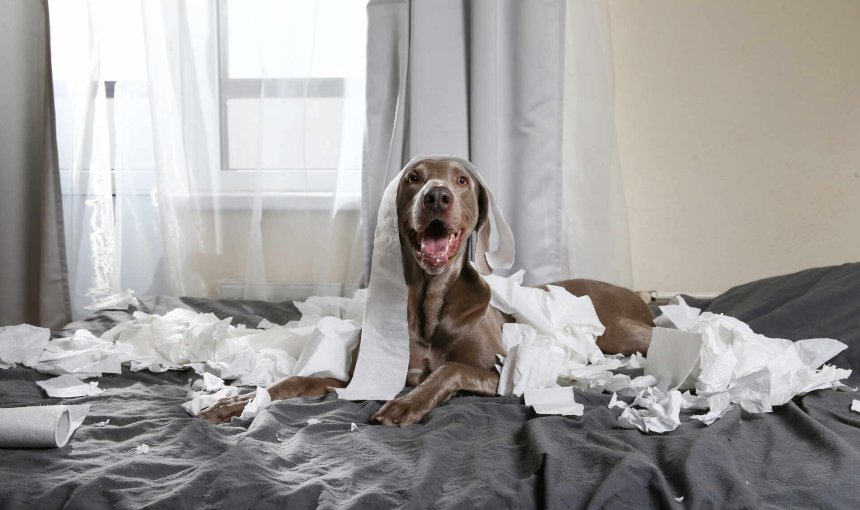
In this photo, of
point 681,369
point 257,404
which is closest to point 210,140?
point 257,404

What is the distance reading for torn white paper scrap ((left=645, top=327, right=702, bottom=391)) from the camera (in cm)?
202

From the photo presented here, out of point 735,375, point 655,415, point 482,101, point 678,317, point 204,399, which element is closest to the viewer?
point 655,415

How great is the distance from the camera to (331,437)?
1.70 metres

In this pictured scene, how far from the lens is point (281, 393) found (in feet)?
6.67

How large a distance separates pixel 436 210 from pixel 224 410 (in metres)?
0.67

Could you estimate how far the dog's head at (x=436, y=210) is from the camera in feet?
6.46

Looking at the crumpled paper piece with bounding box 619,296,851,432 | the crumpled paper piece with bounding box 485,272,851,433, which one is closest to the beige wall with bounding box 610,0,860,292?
the crumpled paper piece with bounding box 485,272,851,433

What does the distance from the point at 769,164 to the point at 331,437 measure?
2723 millimetres

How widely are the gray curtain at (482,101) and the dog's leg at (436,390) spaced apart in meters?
1.23

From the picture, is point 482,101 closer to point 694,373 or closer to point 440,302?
point 440,302

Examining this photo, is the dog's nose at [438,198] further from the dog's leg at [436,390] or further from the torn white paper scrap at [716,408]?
the torn white paper scrap at [716,408]

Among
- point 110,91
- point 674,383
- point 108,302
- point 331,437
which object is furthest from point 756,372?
point 110,91

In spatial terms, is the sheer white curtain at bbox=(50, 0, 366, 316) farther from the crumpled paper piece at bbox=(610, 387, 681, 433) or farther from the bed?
the crumpled paper piece at bbox=(610, 387, 681, 433)

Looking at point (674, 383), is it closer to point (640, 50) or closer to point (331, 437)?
point (331, 437)
